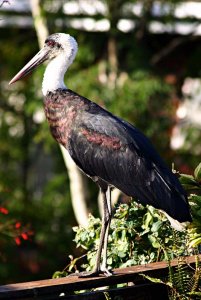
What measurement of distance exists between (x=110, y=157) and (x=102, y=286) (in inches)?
40.5

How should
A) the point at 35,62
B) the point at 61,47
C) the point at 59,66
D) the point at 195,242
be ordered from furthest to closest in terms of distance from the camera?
the point at 35,62 < the point at 61,47 < the point at 59,66 < the point at 195,242

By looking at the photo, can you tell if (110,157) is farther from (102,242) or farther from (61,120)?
(102,242)

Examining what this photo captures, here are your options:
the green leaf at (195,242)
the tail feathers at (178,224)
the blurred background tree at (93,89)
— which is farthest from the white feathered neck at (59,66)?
the blurred background tree at (93,89)

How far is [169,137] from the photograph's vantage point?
11.8 metres

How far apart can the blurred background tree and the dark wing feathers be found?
4.76 m

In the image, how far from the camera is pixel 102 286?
193 inches

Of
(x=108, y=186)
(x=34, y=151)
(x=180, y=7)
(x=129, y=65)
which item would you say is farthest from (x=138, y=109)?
(x=108, y=186)

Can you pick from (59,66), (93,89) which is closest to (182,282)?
(59,66)

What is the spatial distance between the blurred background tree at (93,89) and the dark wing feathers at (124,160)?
4.76 m

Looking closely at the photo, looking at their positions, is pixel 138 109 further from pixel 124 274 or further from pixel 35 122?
pixel 124 274

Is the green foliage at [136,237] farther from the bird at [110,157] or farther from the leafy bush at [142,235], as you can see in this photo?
the bird at [110,157]

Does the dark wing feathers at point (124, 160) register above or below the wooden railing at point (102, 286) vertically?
above

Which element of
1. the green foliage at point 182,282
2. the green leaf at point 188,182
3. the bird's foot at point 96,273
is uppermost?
the green leaf at point 188,182

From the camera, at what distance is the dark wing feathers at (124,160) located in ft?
17.6
